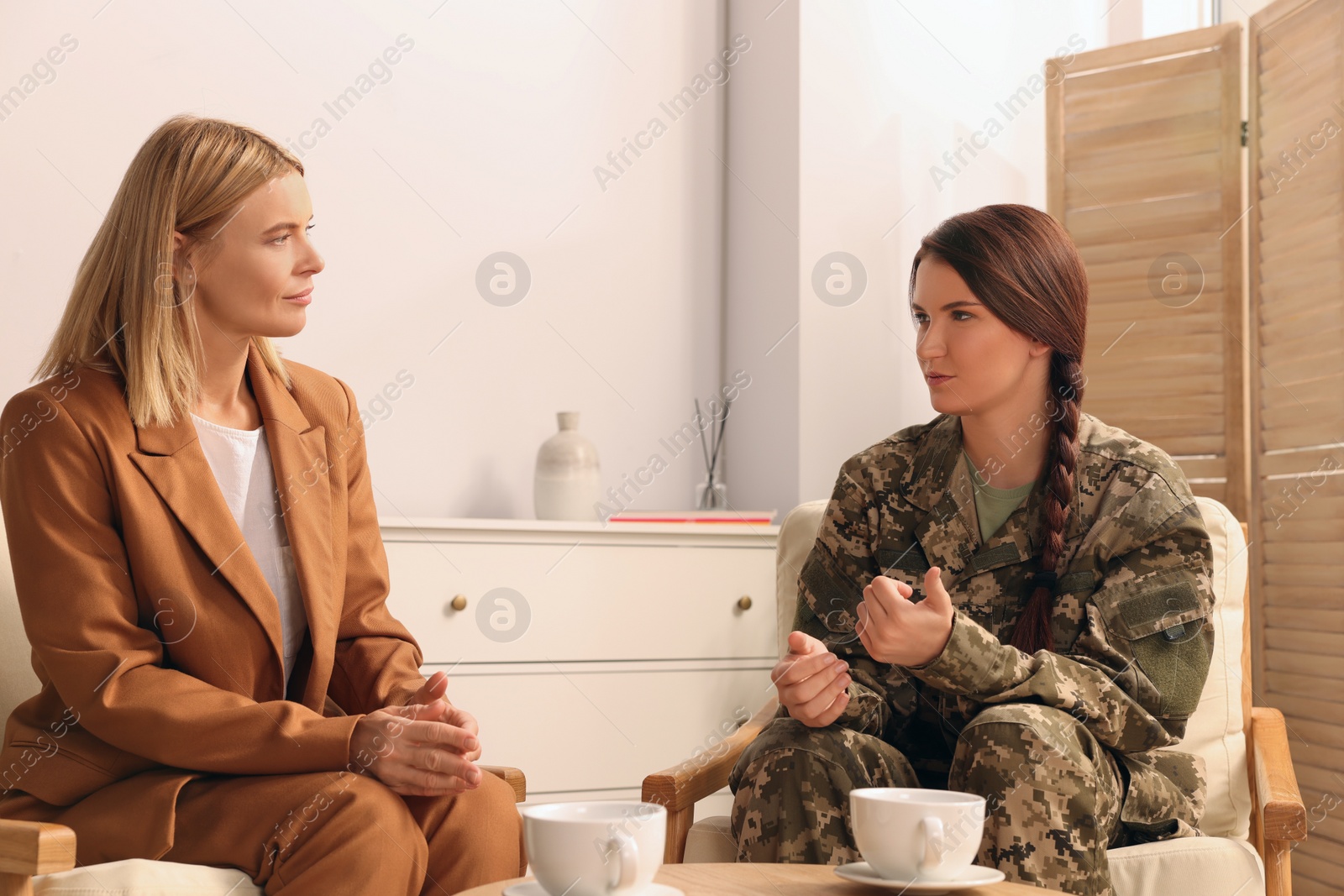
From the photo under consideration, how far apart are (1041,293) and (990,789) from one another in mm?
883

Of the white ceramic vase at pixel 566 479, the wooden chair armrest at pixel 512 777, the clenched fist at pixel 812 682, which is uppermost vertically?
the white ceramic vase at pixel 566 479

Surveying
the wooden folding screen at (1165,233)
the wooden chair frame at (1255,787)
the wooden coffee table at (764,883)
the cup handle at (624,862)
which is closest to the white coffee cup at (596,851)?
the cup handle at (624,862)

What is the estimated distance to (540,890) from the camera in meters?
1.20

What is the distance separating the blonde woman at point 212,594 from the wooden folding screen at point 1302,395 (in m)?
2.33

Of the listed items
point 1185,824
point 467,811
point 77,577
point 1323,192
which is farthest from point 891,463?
point 1323,192

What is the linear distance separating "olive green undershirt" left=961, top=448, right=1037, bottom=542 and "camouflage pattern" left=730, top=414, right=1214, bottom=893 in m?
0.03

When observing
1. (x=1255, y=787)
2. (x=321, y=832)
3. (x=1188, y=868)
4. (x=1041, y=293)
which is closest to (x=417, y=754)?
(x=321, y=832)

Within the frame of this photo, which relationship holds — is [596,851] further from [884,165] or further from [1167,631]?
[884,165]

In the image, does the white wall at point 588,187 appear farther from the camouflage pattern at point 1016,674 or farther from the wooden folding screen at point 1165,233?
the camouflage pattern at point 1016,674

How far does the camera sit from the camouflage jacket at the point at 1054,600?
1738mm

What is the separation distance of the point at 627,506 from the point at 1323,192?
2.18 metres

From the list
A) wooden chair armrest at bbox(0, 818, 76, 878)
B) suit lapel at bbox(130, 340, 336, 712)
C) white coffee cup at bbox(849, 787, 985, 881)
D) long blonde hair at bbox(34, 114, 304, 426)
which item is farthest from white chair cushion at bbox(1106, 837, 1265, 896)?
long blonde hair at bbox(34, 114, 304, 426)

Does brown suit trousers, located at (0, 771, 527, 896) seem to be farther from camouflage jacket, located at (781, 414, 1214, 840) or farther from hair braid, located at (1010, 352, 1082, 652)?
hair braid, located at (1010, 352, 1082, 652)

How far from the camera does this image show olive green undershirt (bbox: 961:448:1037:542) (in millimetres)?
2092
